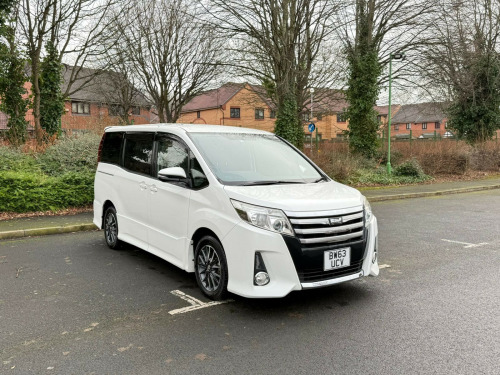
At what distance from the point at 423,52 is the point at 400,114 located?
64.5 m

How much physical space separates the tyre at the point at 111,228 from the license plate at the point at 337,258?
3.79 metres

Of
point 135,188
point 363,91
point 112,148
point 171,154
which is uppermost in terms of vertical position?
point 363,91

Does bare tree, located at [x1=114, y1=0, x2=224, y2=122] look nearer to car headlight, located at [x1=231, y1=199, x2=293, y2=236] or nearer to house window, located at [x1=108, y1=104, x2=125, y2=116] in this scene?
house window, located at [x1=108, y1=104, x2=125, y2=116]

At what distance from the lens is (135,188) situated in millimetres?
6066

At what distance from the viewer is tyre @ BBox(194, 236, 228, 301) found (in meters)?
4.45

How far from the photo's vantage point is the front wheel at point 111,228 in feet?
22.6

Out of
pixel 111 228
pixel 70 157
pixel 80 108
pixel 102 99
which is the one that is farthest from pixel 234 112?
pixel 111 228

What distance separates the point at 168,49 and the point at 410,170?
48.6 ft

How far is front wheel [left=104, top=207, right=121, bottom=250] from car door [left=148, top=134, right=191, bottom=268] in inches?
56.2

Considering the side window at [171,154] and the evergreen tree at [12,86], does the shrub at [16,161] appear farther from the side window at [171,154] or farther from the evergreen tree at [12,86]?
the side window at [171,154]

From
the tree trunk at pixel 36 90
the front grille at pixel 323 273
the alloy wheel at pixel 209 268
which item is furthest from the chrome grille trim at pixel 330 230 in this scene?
the tree trunk at pixel 36 90

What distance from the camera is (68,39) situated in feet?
56.5

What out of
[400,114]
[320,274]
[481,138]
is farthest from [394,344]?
[400,114]

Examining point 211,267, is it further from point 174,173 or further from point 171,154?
point 171,154
